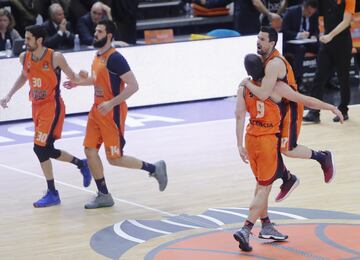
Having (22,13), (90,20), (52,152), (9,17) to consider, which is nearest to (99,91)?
(52,152)

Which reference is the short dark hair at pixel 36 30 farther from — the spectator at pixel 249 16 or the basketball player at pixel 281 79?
the spectator at pixel 249 16

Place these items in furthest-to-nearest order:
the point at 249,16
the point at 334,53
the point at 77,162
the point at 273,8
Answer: the point at 273,8
the point at 249,16
the point at 334,53
the point at 77,162

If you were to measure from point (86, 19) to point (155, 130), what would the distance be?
3.54 m

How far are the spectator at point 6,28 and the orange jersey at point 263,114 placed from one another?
8.35 m

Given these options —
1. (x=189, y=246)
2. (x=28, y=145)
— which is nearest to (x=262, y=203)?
(x=189, y=246)

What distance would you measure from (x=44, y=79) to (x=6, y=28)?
6.26m

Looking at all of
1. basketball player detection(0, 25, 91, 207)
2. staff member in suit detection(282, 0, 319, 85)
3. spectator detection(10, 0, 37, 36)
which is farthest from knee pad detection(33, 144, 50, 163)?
staff member in suit detection(282, 0, 319, 85)

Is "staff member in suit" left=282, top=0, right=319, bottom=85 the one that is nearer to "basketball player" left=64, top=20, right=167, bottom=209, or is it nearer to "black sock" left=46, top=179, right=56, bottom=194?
"basketball player" left=64, top=20, right=167, bottom=209

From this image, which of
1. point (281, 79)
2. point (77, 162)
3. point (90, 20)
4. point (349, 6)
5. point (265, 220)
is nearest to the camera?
point (281, 79)

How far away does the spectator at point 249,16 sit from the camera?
1809 centimetres

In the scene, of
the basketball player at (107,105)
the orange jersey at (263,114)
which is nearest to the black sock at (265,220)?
the orange jersey at (263,114)

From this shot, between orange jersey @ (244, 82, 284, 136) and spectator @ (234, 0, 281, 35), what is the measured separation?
971 centimetres

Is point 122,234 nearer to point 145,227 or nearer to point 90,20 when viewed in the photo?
point 145,227

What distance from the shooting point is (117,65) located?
9.88m
